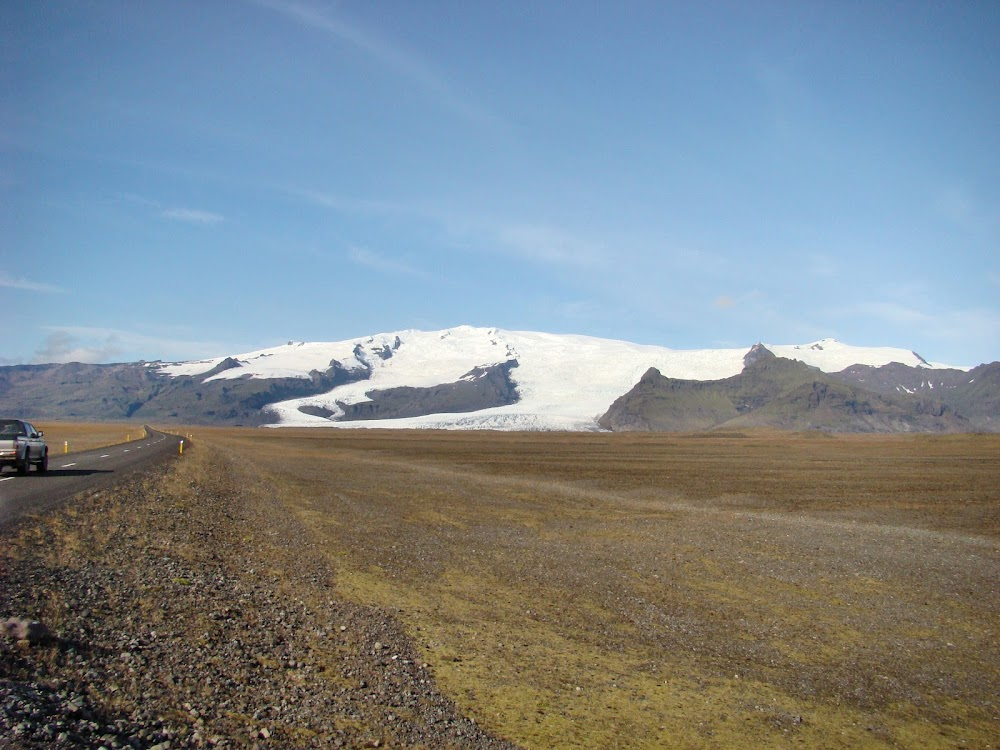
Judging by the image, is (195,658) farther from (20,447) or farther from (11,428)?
(11,428)

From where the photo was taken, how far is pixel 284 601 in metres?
10.6

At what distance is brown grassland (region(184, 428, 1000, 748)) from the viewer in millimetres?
7648

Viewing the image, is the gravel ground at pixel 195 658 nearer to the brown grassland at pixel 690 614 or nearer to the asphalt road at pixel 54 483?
the brown grassland at pixel 690 614

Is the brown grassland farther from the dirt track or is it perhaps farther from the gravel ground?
the gravel ground

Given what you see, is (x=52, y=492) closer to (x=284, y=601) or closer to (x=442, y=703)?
(x=284, y=601)

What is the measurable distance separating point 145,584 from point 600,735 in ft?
22.8

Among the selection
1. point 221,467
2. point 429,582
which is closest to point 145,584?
point 429,582

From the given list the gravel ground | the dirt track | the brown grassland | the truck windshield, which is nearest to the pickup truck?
the truck windshield

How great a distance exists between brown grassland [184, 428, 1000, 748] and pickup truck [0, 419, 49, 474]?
10155 millimetres

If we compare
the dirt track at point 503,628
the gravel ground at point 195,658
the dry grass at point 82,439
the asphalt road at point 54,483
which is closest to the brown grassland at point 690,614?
the dirt track at point 503,628

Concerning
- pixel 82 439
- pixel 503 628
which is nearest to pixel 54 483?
→ pixel 503 628

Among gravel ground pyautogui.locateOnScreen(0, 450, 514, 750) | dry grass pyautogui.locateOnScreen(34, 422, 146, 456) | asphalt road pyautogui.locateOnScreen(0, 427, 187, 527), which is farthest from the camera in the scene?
dry grass pyautogui.locateOnScreen(34, 422, 146, 456)

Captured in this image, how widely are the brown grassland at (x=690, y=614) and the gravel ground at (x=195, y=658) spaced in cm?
69

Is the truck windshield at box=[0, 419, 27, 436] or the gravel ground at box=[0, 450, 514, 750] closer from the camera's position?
the gravel ground at box=[0, 450, 514, 750]
